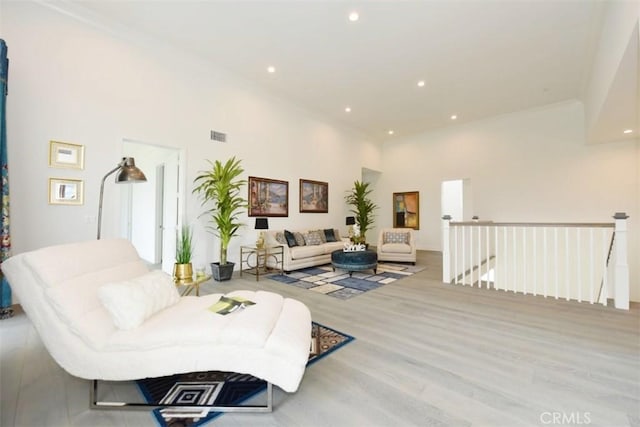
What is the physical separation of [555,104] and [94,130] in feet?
30.9

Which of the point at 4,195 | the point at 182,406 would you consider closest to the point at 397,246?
the point at 182,406

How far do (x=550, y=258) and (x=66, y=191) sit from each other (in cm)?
896

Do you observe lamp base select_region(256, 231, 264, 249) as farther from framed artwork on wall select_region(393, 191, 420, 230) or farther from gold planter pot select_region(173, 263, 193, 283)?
framed artwork on wall select_region(393, 191, 420, 230)

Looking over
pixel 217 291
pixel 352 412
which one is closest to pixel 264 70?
pixel 217 291

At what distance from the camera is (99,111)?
370 cm

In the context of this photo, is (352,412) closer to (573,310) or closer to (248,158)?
(573,310)

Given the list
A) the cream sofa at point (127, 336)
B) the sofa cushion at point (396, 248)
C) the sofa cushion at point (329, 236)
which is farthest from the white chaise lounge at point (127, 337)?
the sofa cushion at point (329, 236)

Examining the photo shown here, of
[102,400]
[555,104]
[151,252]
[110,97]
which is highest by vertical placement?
[555,104]

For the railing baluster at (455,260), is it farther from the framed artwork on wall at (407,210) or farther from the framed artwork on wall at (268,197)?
the framed artwork on wall at (407,210)

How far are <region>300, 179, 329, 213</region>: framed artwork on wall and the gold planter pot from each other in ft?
13.6

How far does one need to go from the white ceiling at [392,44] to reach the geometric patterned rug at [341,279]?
12.8 ft

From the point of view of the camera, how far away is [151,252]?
581 cm

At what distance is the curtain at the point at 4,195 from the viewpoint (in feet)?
9.21

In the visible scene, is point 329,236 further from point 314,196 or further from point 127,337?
point 127,337
